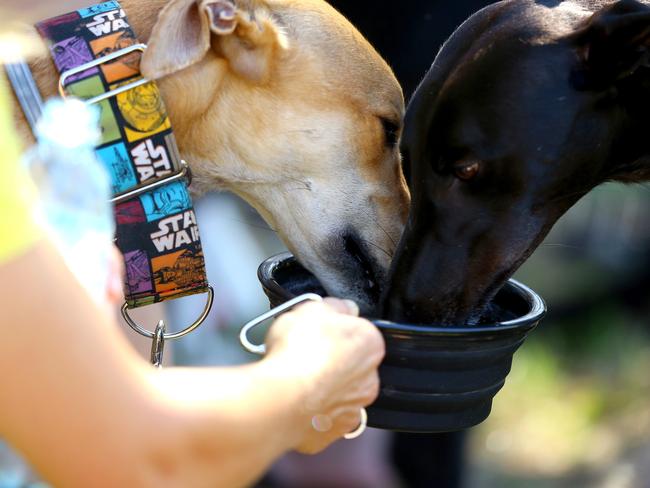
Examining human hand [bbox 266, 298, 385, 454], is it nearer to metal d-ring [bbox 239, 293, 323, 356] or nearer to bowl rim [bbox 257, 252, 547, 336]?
metal d-ring [bbox 239, 293, 323, 356]

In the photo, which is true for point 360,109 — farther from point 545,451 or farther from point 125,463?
point 545,451

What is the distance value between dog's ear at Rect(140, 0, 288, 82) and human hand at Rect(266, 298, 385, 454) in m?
0.77

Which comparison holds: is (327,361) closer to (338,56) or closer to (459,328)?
(459,328)

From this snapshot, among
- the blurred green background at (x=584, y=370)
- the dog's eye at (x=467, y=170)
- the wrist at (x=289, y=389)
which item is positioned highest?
the wrist at (x=289, y=389)

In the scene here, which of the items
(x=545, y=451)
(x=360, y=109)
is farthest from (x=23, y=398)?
(x=545, y=451)

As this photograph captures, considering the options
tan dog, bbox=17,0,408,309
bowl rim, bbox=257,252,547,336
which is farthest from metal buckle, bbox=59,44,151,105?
bowl rim, bbox=257,252,547,336

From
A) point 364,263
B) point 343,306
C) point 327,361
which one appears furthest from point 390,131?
point 327,361

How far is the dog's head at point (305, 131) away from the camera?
7.28ft

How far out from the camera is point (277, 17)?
2330 millimetres

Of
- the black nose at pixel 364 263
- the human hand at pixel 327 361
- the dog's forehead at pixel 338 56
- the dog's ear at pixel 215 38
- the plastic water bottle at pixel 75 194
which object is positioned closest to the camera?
the plastic water bottle at pixel 75 194

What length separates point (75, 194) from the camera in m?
1.18

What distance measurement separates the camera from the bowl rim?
5.46 feet

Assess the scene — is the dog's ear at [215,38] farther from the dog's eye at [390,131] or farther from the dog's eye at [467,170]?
the dog's eye at [467,170]

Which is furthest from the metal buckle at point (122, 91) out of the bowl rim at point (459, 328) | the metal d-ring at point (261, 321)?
the metal d-ring at point (261, 321)
